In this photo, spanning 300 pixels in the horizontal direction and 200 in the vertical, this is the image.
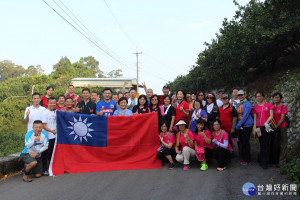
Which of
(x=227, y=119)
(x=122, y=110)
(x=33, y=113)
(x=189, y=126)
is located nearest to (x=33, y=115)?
(x=33, y=113)

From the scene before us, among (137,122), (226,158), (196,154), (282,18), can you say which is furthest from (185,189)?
(282,18)

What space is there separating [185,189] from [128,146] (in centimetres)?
215

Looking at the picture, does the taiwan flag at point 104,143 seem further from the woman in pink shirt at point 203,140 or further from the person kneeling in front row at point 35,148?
the woman in pink shirt at point 203,140

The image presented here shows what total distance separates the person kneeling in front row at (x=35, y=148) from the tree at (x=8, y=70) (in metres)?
74.4

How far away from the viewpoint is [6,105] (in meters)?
26.0

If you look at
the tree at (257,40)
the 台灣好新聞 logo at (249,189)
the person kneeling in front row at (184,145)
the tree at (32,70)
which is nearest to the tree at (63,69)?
the tree at (32,70)

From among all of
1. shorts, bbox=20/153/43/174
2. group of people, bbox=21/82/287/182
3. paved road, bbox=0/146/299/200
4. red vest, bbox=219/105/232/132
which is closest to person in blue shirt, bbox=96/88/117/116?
group of people, bbox=21/82/287/182

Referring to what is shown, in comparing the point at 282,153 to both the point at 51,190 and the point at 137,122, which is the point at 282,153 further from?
the point at 51,190

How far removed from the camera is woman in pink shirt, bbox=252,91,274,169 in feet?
19.3

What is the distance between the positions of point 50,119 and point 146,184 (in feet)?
9.27

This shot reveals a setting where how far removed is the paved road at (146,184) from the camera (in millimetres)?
4441

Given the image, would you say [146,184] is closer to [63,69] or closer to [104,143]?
[104,143]

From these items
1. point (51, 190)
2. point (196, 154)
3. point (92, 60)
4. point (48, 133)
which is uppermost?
point (92, 60)

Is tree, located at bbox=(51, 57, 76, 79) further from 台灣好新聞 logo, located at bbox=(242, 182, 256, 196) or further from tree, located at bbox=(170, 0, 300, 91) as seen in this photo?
台灣好新聞 logo, located at bbox=(242, 182, 256, 196)
